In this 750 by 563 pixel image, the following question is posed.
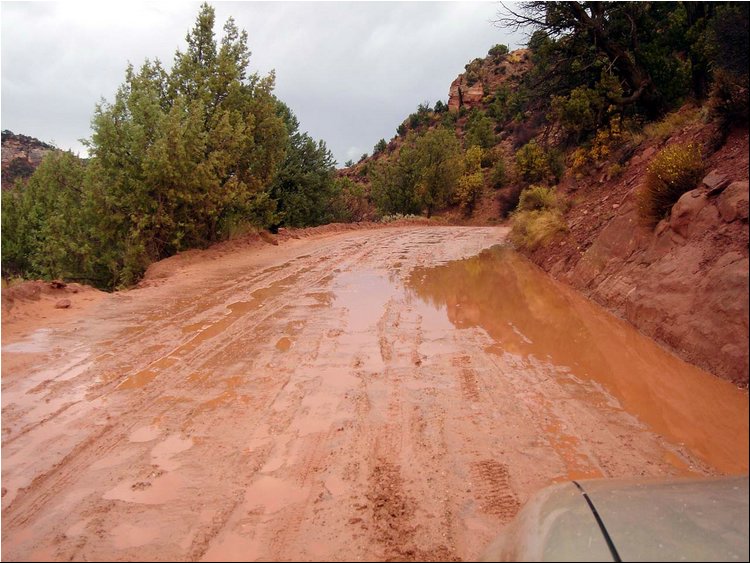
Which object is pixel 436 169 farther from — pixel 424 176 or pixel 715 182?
pixel 715 182

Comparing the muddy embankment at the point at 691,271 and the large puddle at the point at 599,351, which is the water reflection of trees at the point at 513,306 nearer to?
the large puddle at the point at 599,351

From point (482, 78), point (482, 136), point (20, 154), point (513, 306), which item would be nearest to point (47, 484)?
point (513, 306)

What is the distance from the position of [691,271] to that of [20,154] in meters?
64.6

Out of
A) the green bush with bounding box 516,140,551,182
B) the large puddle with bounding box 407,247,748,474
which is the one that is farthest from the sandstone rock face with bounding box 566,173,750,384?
the green bush with bounding box 516,140,551,182

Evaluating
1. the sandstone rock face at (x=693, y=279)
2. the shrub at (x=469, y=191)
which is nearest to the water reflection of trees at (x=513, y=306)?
the sandstone rock face at (x=693, y=279)

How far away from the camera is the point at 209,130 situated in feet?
49.5

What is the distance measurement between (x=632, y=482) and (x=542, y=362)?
2.93 m

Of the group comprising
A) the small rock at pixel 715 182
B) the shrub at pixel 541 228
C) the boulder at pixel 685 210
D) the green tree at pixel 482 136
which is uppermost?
the green tree at pixel 482 136

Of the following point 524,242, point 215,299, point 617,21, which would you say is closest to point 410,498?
point 215,299

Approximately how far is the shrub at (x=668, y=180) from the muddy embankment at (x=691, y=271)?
0.75 ft

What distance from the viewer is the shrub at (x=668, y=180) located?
688 cm

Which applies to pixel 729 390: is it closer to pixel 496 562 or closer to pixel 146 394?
pixel 496 562

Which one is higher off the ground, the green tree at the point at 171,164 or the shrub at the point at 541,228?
the green tree at the point at 171,164

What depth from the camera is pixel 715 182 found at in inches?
242
